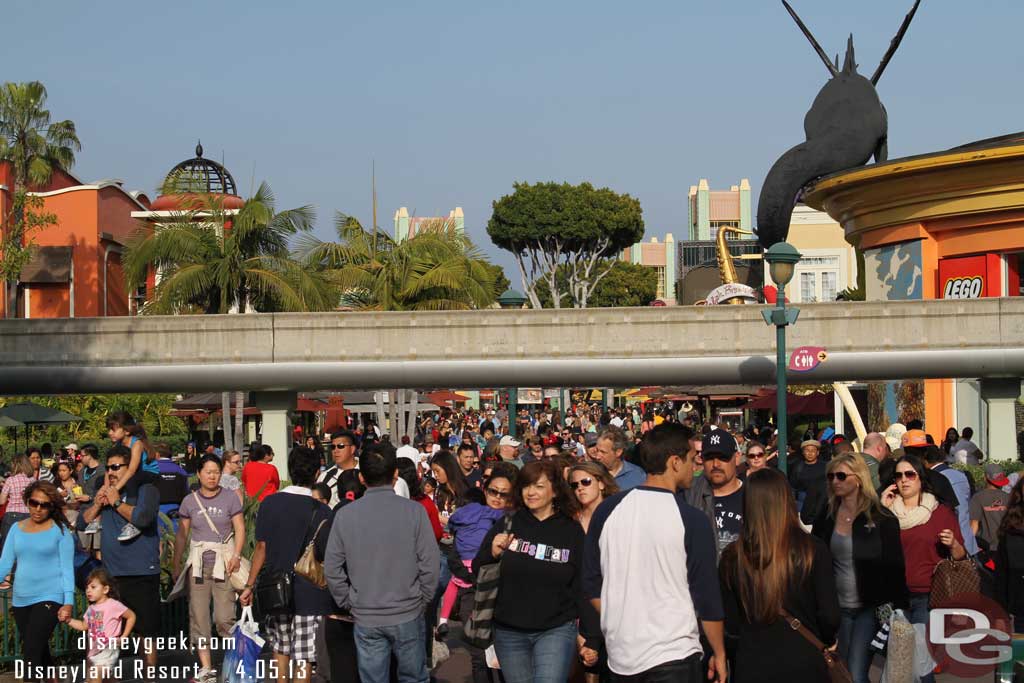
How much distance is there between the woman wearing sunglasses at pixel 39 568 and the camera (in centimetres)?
934

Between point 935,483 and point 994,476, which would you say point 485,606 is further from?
point 994,476

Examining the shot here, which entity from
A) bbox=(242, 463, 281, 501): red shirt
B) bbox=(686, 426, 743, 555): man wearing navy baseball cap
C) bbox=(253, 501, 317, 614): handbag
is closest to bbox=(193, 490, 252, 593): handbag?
bbox=(253, 501, 317, 614): handbag

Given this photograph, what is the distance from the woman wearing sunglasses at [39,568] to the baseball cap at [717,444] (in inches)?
180

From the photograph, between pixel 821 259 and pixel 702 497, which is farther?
pixel 821 259

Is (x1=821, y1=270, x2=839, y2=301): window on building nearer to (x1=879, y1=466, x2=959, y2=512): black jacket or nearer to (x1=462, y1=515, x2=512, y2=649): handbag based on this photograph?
(x1=879, y1=466, x2=959, y2=512): black jacket

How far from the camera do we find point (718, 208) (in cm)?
11906

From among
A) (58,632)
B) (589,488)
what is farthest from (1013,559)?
(58,632)

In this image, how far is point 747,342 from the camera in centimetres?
2377

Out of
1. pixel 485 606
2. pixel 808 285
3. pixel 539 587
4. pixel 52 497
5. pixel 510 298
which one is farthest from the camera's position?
pixel 808 285

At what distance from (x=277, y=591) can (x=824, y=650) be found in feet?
13.1

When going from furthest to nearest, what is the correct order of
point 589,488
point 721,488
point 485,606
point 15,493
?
point 15,493 → point 721,488 → point 589,488 → point 485,606

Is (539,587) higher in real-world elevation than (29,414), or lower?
lower

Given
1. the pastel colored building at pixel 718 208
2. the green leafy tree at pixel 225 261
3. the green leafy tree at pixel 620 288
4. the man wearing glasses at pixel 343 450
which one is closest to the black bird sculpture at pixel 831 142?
the green leafy tree at pixel 225 261

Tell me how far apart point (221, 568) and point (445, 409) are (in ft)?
209
